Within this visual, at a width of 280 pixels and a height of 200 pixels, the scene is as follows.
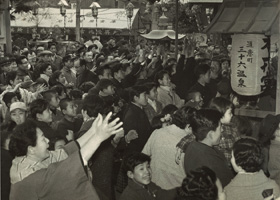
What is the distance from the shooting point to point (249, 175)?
3.60 m

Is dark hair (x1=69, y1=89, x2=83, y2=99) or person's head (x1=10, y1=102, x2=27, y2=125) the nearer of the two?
person's head (x1=10, y1=102, x2=27, y2=125)

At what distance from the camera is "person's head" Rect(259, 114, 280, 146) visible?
494 cm

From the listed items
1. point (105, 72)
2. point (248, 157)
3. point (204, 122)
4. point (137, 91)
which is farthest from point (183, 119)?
point (105, 72)

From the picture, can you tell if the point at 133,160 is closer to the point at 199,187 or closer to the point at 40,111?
the point at 199,187

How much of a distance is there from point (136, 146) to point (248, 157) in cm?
239

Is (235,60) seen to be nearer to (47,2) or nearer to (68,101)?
(68,101)

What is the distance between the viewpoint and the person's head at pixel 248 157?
3.59m

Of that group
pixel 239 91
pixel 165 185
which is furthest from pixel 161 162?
pixel 239 91

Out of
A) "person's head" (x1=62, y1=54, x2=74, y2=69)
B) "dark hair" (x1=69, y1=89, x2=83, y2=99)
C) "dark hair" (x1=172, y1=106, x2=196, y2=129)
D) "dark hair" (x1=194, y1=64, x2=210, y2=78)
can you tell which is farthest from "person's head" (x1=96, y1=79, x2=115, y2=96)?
"person's head" (x1=62, y1=54, x2=74, y2=69)

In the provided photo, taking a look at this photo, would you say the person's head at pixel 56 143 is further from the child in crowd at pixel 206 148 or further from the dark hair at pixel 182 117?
the child in crowd at pixel 206 148

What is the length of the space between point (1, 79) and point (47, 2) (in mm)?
25371

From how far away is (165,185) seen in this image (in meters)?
4.55

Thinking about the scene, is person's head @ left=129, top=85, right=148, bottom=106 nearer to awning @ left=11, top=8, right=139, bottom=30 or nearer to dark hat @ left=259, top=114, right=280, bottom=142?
dark hat @ left=259, top=114, right=280, bottom=142

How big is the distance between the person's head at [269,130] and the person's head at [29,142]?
222 cm
